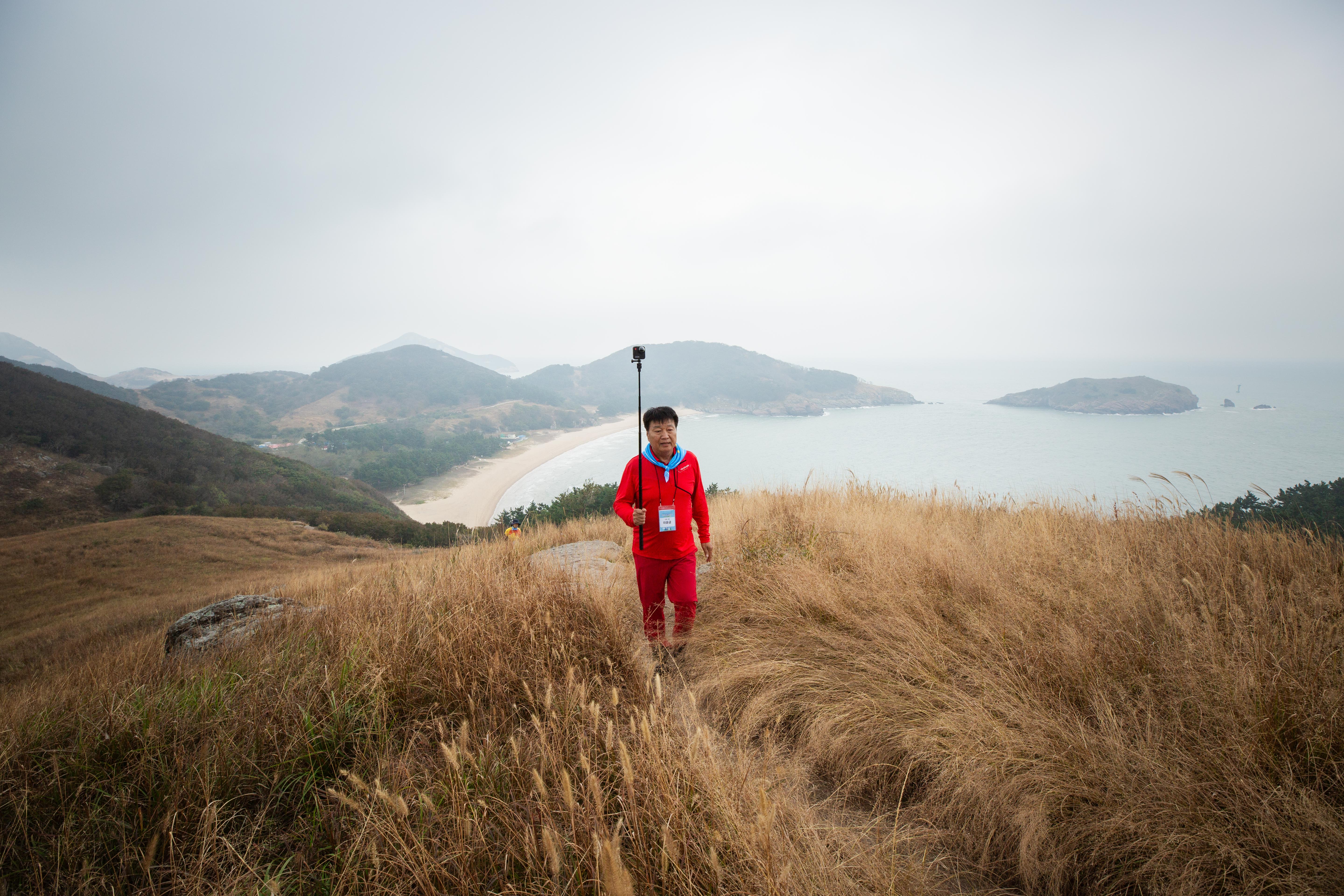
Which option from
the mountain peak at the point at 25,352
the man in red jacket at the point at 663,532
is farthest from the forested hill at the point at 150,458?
the mountain peak at the point at 25,352

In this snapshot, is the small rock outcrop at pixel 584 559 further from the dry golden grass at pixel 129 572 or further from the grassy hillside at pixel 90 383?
the grassy hillside at pixel 90 383

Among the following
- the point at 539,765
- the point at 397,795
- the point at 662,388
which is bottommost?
the point at 539,765

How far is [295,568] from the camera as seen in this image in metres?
16.2

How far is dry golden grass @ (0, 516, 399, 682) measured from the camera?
8.56 m

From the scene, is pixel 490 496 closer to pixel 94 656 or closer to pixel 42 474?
pixel 42 474

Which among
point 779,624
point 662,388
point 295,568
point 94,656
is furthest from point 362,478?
point 779,624

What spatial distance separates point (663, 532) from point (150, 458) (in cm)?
5395

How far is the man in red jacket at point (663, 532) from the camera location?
372 cm

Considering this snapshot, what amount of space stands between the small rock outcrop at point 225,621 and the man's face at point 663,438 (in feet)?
11.2

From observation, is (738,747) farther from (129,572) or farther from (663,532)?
(129,572)

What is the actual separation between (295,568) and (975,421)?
55.4 meters

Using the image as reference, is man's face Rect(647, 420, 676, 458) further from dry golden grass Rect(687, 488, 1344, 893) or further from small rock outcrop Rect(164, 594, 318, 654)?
small rock outcrop Rect(164, 594, 318, 654)

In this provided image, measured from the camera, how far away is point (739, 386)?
75438 mm

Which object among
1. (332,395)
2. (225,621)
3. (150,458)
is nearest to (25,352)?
(332,395)
